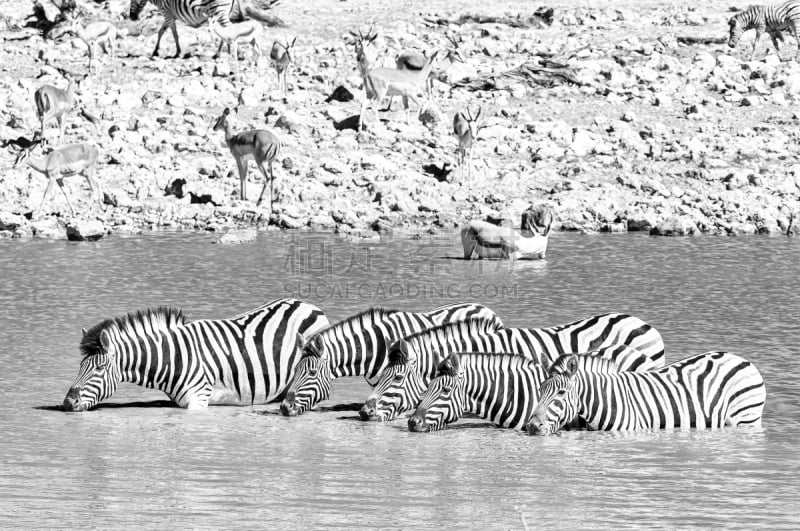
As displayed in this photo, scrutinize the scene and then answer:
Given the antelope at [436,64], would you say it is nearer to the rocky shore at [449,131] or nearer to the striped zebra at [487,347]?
the rocky shore at [449,131]

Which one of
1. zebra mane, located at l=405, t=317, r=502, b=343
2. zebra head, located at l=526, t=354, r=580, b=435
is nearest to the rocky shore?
zebra mane, located at l=405, t=317, r=502, b=343

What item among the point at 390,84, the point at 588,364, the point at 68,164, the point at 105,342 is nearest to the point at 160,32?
the point at 390,84

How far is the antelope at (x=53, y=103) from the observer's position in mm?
25906

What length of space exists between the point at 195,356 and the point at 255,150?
1260 centimetres

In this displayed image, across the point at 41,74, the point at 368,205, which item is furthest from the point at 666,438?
the point at 41,74

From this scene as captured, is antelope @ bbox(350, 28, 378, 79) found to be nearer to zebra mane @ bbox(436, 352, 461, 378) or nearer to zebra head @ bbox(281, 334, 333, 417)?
zebra head @ bbox(281, 334, 333, 417)

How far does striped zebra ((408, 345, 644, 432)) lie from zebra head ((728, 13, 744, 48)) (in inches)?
837

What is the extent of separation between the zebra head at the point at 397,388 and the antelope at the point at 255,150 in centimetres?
1332

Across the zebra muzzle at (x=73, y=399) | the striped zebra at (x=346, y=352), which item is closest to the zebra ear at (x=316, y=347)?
the striped zebra at (x=346, y=352)

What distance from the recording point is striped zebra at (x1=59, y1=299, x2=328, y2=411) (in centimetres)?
1229

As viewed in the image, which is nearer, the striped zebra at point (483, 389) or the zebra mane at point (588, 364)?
the zebra mane at point (588, 364)

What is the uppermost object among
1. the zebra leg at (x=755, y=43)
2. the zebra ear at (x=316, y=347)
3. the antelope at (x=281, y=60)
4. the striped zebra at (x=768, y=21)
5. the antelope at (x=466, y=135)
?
the striped zebra at (x=768, y=21)

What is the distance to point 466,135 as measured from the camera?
25.9 metres

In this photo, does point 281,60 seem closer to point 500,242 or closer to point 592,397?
point 500,242
